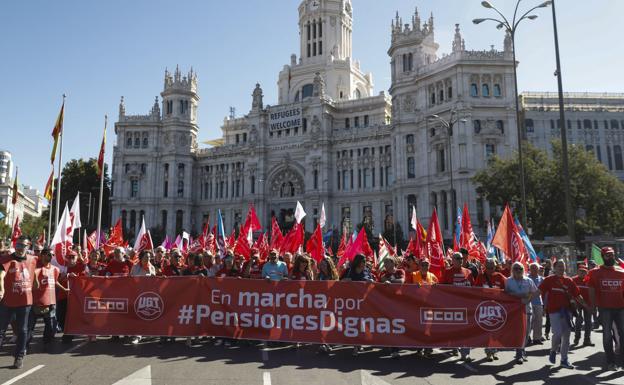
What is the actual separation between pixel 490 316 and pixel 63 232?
46.5 feet

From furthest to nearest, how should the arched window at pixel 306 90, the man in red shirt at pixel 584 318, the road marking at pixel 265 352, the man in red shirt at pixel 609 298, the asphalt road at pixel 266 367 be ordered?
the arched window at pixel 306 90
the man in red shirt at pixel 584 318
the road marking at pixel 265 352
the man in red shirt at pixel 609 298
the asphalt road at pixel 266 367

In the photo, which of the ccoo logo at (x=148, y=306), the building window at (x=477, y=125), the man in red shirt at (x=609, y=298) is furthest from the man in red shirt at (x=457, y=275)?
the building window at (x=477, y=125)

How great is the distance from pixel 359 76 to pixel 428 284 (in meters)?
69.6

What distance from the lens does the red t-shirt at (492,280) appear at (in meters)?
11.5

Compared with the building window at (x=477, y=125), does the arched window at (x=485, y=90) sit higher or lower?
higher

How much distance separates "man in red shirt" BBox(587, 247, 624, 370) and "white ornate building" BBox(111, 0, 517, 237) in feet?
125

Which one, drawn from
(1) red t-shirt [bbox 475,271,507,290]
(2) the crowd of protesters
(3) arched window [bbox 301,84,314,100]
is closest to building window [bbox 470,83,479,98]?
(3) arched window [bbox 301,84,314,100]

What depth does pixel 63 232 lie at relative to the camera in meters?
16.9

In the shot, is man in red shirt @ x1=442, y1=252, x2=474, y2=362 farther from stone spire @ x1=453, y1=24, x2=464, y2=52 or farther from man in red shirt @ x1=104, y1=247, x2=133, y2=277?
stone spire @ x1=453, y1=24, x2=464, y2=52

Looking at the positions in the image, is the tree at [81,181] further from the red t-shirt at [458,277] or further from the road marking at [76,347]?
the red t-shirt at [458,277]

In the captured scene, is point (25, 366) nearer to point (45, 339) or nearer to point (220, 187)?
point (45, 339)

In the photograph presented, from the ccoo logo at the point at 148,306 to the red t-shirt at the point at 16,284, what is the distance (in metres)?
2.30

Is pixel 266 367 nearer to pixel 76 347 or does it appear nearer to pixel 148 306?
pixel 148 306

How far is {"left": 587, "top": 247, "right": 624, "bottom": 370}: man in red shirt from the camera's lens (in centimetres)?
973
